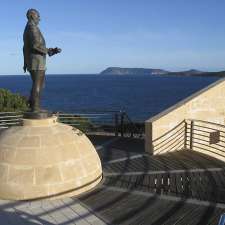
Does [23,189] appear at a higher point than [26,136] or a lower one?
lower

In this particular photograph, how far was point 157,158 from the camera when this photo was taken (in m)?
13.8

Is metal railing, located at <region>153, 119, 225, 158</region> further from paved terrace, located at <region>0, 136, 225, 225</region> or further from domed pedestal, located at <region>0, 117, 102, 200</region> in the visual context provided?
domed pedestal, located at <region>0, 117, 102, 200</region>

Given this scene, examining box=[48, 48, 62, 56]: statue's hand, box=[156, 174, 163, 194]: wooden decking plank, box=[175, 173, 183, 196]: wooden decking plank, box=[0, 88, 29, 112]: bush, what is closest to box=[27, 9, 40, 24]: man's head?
box=[48, 48, 62, 56]: statue's hand

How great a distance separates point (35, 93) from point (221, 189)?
566 cm

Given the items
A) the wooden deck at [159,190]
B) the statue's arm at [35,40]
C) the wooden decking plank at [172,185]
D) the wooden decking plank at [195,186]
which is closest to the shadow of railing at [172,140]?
the wooden deck at [159,190]

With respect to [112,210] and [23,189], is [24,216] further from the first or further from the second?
[112,210]

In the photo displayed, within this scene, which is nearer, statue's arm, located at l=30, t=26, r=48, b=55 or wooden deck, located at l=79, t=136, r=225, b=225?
wooden deck, located at l=79, t=136, r=225, b=225

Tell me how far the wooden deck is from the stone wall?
1.96ft

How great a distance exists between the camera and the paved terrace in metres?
8.70

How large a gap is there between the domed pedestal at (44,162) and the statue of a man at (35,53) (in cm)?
84

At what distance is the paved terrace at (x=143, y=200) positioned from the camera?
28.5 ft

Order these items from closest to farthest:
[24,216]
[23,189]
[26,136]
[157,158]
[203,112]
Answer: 1. [24,216]
2. [23,189]
3. [26,136]
4. [157,158]
5. [203,112]

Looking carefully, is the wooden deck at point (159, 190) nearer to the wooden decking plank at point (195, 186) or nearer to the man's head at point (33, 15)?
the wooden decking plank at point (195, 186)

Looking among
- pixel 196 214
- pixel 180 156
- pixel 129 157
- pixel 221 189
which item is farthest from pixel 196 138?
pixel 196 214
